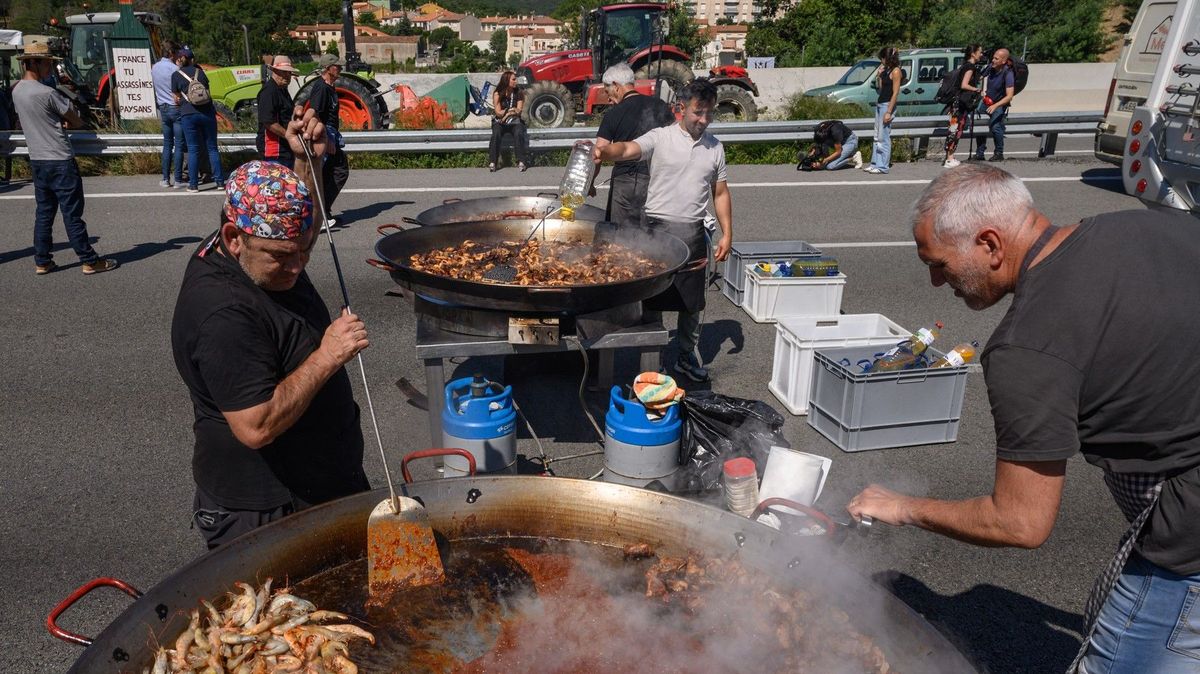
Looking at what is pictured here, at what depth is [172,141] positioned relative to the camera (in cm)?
1225

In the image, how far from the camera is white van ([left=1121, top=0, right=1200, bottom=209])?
378 inches

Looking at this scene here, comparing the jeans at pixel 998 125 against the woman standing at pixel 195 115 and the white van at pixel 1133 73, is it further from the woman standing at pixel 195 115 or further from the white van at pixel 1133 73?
the woman standing at pixel 195 115

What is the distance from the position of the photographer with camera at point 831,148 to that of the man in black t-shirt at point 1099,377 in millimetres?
11992

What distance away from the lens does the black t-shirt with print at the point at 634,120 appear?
654 cm

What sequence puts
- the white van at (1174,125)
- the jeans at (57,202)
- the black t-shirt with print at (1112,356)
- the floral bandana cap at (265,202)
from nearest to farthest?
the black t-shirt with print at (1112,356) → the floral bandana cap at (265,202) → the jeans at (57,202) → the white van at (1174,125)

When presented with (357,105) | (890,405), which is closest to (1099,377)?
(890,405)

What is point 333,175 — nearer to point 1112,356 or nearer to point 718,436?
point 718,436

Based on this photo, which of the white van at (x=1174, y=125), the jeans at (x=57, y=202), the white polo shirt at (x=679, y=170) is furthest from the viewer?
the white van at (x=1174, y=125)

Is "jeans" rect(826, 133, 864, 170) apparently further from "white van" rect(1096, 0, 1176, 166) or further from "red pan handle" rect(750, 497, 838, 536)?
"red pan handle" rect(750, 497, 838, 536)

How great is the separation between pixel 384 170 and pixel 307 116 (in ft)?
32.8

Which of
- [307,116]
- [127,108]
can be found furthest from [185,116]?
[307,116]

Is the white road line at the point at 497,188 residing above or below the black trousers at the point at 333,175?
below

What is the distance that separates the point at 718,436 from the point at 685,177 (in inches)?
81.8

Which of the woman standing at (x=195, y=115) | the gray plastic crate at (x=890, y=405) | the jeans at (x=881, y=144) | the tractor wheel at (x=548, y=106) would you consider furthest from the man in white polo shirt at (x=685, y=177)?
the tractor wheel at (x=548, y=106)
